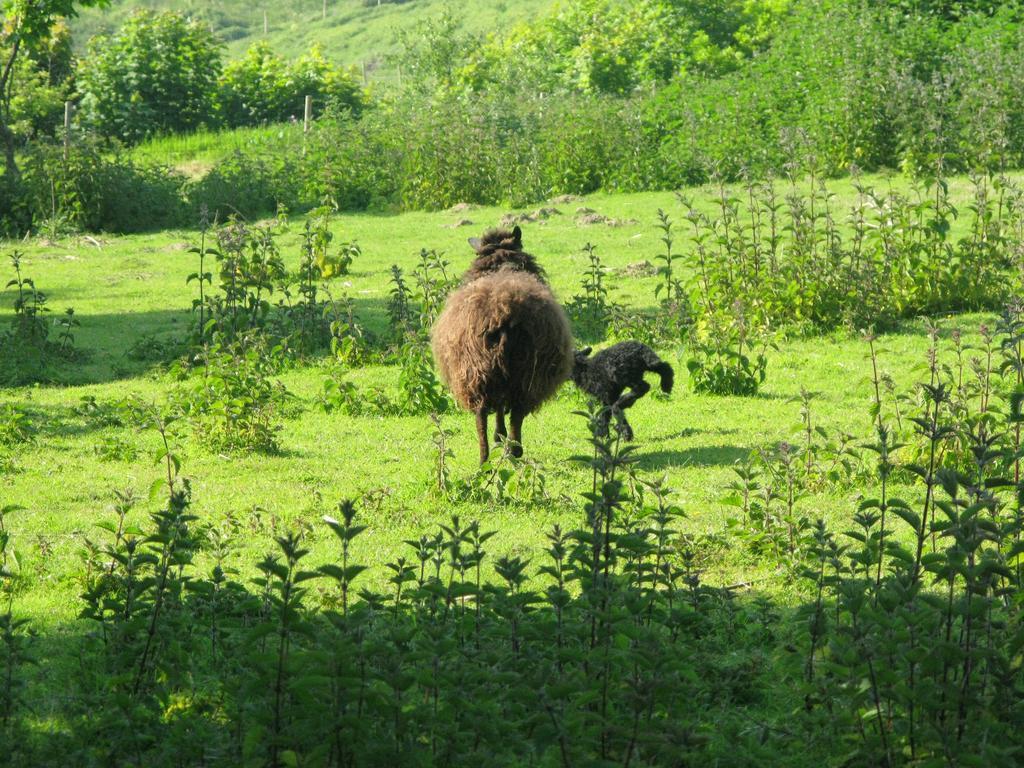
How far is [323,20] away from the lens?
2731 inches

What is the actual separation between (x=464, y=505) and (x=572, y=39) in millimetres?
32843

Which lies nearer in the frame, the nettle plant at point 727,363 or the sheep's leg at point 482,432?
the sheep's leg at point 482,432

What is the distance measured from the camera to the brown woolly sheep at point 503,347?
8727 millimetres

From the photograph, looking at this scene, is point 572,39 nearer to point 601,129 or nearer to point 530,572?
point 601,129

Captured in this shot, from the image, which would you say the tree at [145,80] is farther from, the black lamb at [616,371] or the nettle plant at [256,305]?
the black lamb at [616,371]

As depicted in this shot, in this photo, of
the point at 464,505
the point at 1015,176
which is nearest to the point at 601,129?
the point at 1015,176

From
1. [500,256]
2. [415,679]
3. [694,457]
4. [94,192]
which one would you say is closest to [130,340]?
[500,256]

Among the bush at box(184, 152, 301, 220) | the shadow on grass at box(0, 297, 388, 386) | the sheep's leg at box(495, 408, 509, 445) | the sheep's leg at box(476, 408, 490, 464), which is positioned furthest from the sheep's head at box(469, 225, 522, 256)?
the bush at box(184, 152, 301, 220)

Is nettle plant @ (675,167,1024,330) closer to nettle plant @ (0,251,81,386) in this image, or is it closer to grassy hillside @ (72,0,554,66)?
nettle plant @ (0,251,81,386)

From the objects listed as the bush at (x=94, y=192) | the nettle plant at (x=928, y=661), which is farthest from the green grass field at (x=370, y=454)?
the bush at (x=94, y=192)

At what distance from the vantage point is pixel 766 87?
23984 mm

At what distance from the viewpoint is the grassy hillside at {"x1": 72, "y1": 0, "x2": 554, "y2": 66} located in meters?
58.9

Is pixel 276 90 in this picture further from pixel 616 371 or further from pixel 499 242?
pixel 616 371

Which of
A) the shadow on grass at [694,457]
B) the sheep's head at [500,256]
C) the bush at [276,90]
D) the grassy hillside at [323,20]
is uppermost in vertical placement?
the grassy hillside at [323,20]
